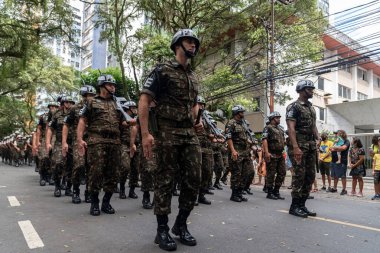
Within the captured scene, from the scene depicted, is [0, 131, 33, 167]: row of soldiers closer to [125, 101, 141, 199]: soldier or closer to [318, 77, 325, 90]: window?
[125, 101, 141, 199]: soldier

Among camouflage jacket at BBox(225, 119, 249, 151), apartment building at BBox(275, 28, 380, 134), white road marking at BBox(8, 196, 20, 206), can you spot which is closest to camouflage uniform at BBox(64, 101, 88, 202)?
white road marking at BBox(8, 196, 20, 206)

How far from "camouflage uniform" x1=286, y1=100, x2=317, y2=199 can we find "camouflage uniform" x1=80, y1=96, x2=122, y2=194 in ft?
→ 9.27

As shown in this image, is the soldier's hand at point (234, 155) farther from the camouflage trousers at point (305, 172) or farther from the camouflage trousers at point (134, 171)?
the camouflage trousers at point (134, 171)

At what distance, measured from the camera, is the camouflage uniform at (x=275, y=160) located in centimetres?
862

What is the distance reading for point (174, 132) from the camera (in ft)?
12.9

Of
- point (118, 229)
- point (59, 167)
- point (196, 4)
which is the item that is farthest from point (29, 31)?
point (118, 229)

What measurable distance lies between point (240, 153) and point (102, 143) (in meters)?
3.41

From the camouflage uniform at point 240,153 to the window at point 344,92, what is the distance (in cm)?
2512

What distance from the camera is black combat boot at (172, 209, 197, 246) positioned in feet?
12.9

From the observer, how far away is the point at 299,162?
588 cm

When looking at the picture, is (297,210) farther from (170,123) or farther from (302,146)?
(170,123)

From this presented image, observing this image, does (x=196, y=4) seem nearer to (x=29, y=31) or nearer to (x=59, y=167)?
(x=29, y=31)

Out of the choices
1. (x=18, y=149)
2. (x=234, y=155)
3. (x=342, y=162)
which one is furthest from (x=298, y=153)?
(x=18, y=149)

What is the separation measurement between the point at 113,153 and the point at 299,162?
9.65 ft
